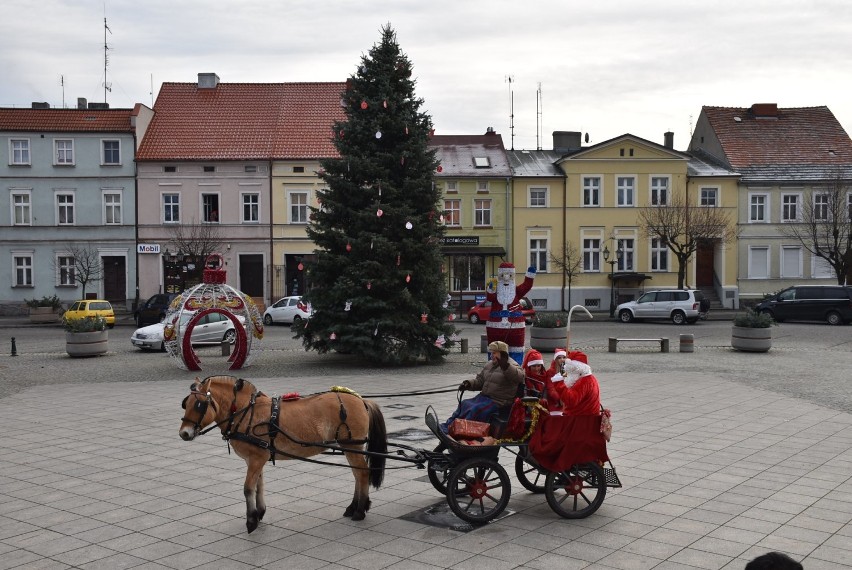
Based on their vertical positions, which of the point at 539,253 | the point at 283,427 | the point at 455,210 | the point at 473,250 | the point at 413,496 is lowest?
the point at 413,496

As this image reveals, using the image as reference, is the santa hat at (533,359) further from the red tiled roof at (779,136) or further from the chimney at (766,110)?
the chimney at (766,110)

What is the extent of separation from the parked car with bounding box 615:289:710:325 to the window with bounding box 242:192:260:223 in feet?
62.5

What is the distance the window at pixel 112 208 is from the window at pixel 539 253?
71.2ft

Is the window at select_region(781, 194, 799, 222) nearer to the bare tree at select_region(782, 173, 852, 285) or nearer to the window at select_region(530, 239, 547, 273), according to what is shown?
the bare tree at select_region(782, 173, 852, 285)

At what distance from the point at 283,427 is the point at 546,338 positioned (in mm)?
16370

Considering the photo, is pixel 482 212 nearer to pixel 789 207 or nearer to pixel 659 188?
pixel 659 188

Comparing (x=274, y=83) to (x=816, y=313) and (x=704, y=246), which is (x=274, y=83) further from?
(x=816, y=313)

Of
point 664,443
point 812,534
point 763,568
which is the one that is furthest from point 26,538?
point 664,443

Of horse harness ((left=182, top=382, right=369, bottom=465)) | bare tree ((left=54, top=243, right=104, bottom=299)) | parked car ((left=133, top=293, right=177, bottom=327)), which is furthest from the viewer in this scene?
bare tree ((left=54, top=243, right=104, bottom=299))

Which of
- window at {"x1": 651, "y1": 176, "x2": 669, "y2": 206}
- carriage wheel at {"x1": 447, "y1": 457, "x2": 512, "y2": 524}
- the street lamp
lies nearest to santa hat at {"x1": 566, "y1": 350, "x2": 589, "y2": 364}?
carriage wheel at {"x1": 447, "y1": 457, "x2": 512, "y2": 524}

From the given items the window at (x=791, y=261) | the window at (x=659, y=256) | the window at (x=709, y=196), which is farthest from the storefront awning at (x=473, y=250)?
the window at (x=791, y=261)

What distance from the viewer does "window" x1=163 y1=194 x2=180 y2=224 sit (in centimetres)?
4241

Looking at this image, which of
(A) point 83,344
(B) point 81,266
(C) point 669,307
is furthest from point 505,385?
(B) point 81,266

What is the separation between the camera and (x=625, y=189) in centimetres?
4422
